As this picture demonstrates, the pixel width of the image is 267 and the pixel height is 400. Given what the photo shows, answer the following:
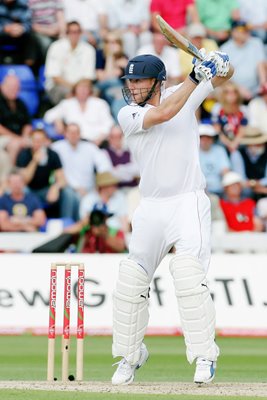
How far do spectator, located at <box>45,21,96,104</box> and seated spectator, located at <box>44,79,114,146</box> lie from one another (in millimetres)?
232

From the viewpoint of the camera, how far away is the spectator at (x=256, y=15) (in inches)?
626

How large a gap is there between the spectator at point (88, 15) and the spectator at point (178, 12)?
70 centimetres

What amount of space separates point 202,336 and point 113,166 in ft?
26.6

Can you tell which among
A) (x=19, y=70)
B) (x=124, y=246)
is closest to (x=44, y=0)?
(x=19, y=70)

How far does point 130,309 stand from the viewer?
22.6 ft

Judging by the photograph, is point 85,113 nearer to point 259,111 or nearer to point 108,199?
point 108,199

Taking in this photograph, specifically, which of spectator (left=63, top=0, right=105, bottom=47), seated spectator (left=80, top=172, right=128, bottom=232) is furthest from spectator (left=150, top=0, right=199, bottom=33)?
Result: seated spectator (left=80, top=172, right=128, bottom=232)

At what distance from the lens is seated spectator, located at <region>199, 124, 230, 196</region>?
1433 cm

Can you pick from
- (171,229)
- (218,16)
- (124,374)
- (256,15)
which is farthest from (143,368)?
(256,15)

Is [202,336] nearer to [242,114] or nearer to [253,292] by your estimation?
[253,292]

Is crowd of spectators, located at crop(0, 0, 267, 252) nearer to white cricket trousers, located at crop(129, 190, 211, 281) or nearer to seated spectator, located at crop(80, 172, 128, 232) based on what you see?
seated spectator, located at crop(80, 172, 128, 232)

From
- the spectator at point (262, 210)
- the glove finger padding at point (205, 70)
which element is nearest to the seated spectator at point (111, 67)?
the spectator at point (262, 210)

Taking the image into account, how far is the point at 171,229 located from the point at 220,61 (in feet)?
3.25

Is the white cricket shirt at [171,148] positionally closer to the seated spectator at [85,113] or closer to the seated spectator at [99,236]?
the seated spectator at [99,236]
